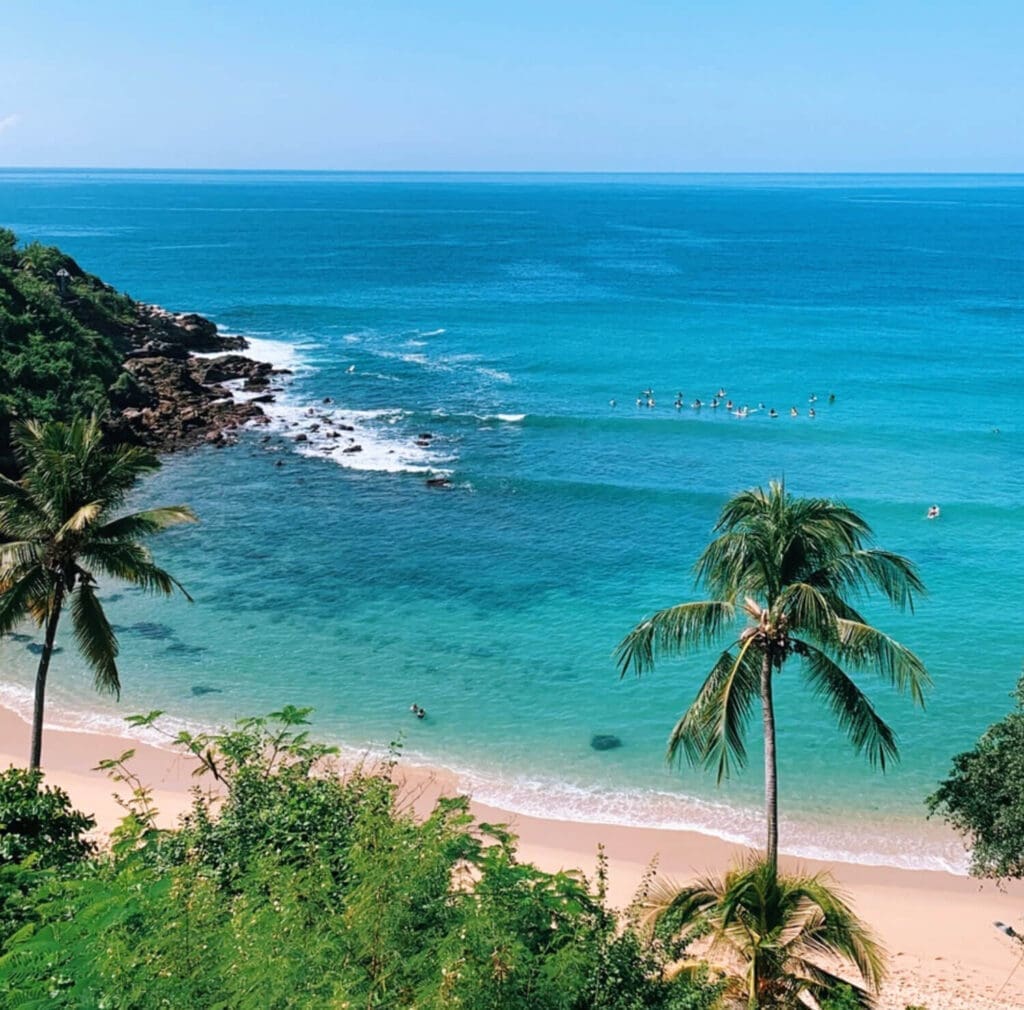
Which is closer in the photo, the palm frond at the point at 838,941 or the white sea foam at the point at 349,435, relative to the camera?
the palm frond at the point at 838,941

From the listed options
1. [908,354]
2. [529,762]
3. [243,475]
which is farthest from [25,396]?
[908,354]

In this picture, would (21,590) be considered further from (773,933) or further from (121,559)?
(773,933)

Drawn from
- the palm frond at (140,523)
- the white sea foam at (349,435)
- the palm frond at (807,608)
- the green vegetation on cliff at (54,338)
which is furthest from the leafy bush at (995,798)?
the green vegetation on cliff at (54,338)

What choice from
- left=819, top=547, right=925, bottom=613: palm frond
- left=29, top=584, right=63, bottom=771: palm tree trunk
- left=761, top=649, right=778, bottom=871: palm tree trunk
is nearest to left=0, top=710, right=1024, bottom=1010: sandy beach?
left=29, top=584, right=63, bottom=771: palm tree trunk

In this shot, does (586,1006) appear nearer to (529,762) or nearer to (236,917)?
(236,917)

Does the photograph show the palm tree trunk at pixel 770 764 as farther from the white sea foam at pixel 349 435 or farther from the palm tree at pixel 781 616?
the white sea foam at pixel 349 435

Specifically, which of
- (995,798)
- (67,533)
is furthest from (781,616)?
(67,533)
